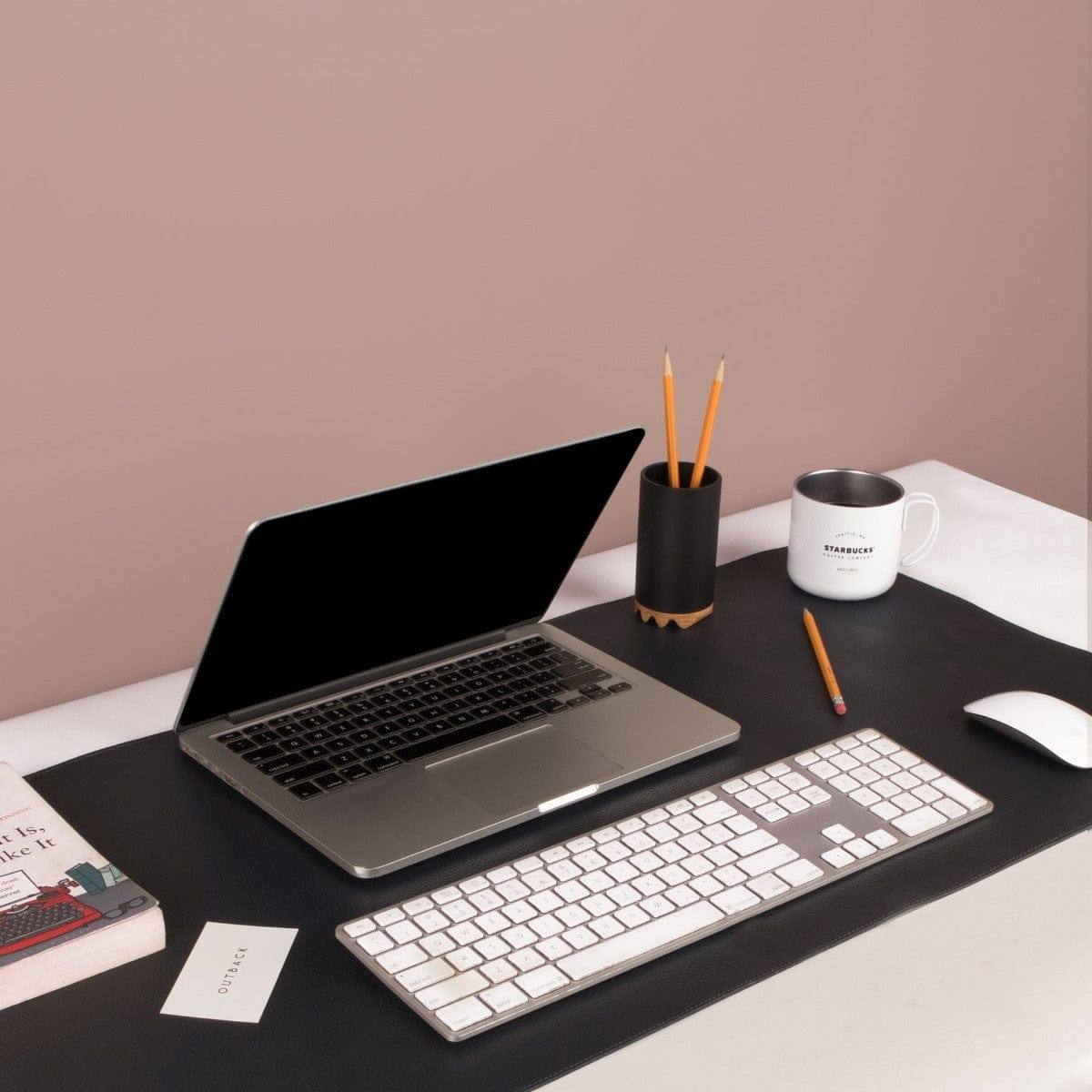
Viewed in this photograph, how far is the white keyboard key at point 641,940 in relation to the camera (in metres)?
0.79

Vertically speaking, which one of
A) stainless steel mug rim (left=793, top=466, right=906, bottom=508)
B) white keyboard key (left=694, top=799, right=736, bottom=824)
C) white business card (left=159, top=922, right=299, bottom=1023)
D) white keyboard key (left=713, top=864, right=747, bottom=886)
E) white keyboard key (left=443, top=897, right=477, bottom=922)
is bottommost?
white keyboard key (left=713, top=864, right=747, bottom=886)

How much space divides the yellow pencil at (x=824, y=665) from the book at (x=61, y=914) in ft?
1.68

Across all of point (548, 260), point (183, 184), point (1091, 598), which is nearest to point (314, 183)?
point (183, 184)

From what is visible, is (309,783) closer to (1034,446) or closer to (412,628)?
(412,628)

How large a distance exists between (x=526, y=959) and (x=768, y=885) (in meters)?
0.16

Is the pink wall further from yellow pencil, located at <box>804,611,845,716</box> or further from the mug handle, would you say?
yellow pencil, located at <box>804,611,845,716</box>

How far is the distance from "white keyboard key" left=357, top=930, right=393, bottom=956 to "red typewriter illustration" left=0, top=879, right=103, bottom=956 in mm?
147

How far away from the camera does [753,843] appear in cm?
90

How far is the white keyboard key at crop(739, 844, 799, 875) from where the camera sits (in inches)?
34.6

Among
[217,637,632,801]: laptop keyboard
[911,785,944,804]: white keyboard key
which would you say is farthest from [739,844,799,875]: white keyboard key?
[217,637,632,801]: laptop keyboard

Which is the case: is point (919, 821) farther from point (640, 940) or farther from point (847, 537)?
point (847, 537)

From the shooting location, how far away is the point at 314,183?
111 centimetres

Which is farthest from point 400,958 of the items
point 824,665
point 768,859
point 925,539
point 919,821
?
point 925,539

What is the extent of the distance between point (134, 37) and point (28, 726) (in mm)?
497
